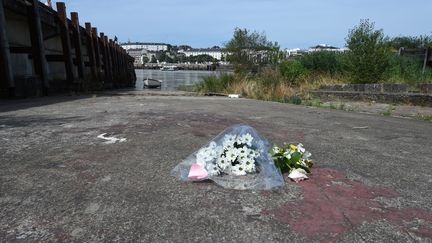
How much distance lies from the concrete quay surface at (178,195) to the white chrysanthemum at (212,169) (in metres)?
0.09

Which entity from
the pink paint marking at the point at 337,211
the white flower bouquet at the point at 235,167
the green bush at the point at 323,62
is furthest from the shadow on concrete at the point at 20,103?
the green bush at the point at 323,62

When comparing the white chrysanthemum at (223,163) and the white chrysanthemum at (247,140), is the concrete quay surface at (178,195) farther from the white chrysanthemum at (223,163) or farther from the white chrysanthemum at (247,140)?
the white chrysanthemum at (247,140)

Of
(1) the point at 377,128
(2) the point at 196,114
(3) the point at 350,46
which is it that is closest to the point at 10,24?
(2) the point at 196,114

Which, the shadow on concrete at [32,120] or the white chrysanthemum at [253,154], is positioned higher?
the white chrysanthemum at [253,154]

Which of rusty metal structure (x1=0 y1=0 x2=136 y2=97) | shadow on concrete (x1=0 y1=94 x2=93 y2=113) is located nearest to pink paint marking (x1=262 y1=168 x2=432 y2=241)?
shadow on concrete (x1=0 y1=94 x2=93 y2=113)

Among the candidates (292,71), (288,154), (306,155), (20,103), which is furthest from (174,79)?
(288,154)

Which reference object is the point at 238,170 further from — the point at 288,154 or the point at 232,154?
the point at 288,154

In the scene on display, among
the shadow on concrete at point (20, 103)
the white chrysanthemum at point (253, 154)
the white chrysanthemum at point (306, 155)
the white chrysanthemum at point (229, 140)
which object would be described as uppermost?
the white chrysanthemum at point (229, 140)

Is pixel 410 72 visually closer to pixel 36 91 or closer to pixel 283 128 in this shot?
pixel 283 128

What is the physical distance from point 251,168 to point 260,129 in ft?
7.53

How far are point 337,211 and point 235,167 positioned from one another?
0.73 metres

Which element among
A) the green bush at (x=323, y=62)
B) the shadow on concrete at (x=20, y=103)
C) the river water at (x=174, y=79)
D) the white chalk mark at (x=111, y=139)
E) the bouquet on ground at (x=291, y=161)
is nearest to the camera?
the bouquet on ground at (x=291, y=161)

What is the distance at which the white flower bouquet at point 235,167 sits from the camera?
2529 millimetres

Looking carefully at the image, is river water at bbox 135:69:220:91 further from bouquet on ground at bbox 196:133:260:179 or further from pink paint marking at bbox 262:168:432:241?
pink paint marking at bbox 262:168:432:241
